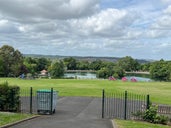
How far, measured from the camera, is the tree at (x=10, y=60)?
319ft

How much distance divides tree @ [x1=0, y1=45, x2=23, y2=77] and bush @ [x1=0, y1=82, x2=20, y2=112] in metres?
79.9

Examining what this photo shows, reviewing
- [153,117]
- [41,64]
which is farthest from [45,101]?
[41,64]

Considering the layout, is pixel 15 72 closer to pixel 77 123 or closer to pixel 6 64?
pixel 6 64

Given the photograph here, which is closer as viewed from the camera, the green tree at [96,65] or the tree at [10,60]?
the tree at [10,60]

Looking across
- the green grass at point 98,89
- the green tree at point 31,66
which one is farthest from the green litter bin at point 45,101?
the green tree at point 31,66

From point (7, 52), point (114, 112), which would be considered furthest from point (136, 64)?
point (114, 112)

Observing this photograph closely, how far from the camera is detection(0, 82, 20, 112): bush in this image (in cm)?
1752

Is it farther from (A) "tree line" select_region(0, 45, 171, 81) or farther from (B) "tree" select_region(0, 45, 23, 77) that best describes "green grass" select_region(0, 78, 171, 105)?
(A) "tree line" select_region(0, 45, 171, 81)

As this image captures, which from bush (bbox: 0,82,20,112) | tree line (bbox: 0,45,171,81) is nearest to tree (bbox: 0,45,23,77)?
tree line (bbox: 0,45,171,81)

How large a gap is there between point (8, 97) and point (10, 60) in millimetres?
85686

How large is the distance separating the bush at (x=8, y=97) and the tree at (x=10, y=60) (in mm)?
79922

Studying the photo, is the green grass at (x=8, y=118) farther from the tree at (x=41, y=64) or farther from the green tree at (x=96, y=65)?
the green tree at (x=96, y=65)

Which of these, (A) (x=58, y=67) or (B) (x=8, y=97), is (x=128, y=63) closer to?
(A) (x=58, y=67)

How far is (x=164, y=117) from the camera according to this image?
16.5 m
